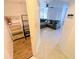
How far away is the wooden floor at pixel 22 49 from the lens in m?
0.84

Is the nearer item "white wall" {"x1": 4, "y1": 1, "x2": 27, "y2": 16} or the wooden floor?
"white wall" {"x1": 4, "y1": 1, "x2": 27, "y2": 16}

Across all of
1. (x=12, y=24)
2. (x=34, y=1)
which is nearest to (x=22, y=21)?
(x=12, y=24)

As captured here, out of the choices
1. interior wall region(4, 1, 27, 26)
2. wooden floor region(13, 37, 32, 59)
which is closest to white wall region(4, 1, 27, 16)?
interior wall region(4, 1, 27, 26)

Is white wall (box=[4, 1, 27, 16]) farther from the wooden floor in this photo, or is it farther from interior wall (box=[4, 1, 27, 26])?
the wooden floor

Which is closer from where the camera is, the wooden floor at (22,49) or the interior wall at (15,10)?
the interior wall at (15,10)

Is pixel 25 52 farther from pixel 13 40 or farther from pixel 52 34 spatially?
pixel 52 34

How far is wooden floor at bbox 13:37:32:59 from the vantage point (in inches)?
33.2

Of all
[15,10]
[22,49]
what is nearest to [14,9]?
[15,10]

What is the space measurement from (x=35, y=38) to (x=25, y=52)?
192mm

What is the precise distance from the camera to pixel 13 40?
826 millimetres

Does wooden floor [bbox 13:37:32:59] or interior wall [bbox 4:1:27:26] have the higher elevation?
interior wall [bbox 4:1:27:26]

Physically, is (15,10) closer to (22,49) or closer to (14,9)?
(14,9)

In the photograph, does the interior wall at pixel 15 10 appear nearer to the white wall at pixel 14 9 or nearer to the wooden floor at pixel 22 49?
the white wall at pixel 14 9

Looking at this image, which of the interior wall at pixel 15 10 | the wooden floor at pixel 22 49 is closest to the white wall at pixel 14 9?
the interior wall at pixel 15 10
